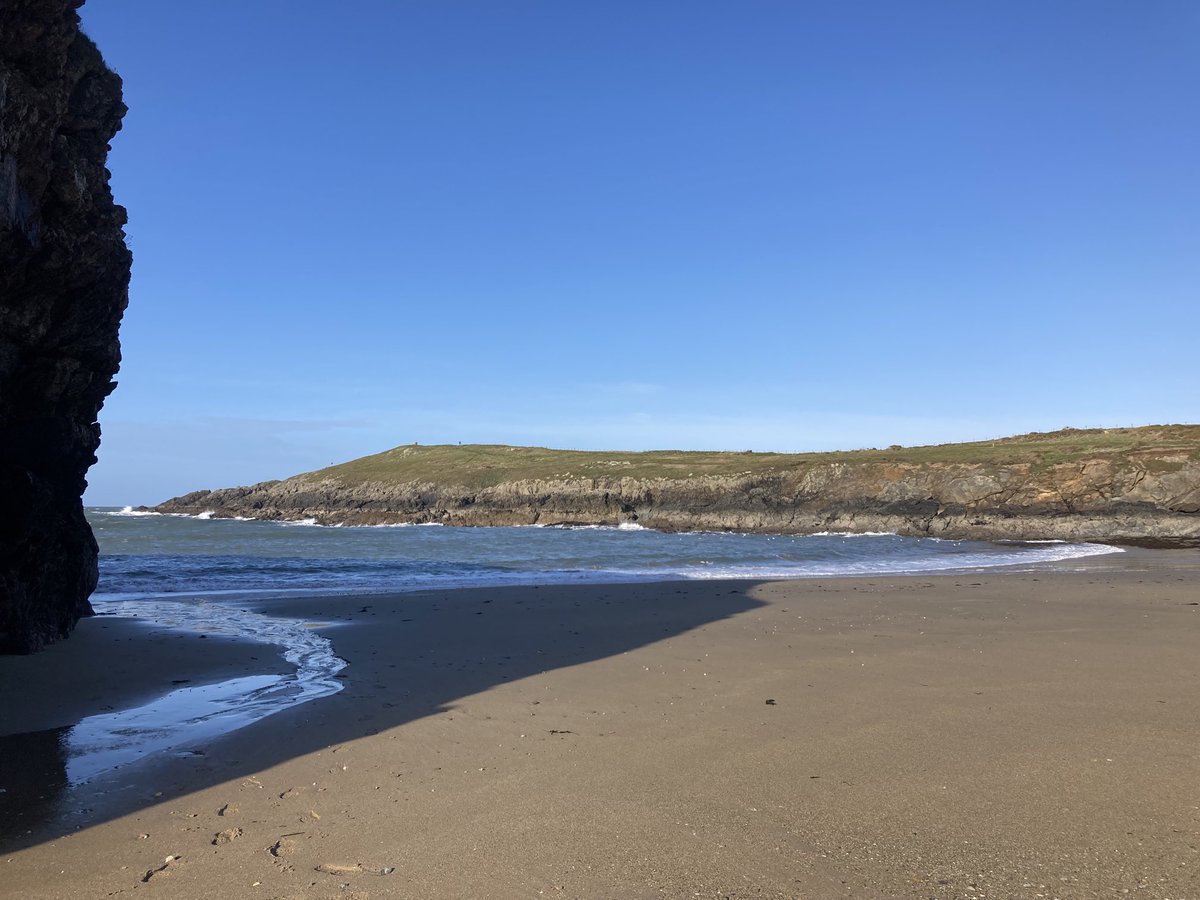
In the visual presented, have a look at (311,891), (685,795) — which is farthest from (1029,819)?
(311,891)

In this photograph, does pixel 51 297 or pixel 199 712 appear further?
pixel 51 297

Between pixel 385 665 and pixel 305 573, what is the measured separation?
17.4 metres

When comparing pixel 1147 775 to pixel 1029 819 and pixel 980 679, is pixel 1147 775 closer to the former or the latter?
pixel 1029 819

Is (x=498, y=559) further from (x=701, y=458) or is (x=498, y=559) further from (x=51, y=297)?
(x=701, y=458)

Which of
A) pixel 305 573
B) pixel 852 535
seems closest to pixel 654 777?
pixel 305 573

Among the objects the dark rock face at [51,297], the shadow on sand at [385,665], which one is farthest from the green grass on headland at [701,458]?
the dark rock face at [51,297]

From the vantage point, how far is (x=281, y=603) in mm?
17625

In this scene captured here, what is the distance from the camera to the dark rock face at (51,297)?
7.92m

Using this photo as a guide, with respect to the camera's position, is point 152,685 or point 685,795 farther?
point 152,685

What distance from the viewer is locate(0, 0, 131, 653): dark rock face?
792 cm

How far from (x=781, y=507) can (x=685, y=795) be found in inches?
2066

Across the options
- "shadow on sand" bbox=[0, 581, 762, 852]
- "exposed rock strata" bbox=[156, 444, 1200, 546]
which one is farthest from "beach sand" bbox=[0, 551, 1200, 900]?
"exposed rock strata" bbox=[156, 444, 1200, 546]

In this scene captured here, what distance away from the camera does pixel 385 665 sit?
10.0 m

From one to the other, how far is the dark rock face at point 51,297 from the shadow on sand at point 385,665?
178cm
